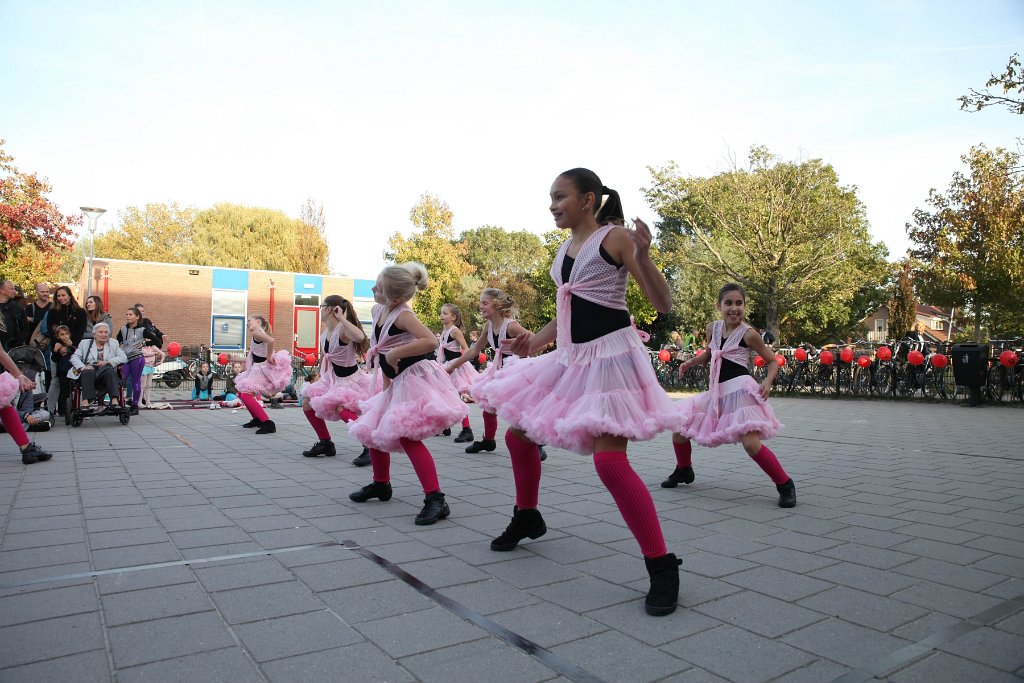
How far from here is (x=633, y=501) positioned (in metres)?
3.17

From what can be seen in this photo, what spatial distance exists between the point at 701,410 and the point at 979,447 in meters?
4.92

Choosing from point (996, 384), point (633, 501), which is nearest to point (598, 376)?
point (633, 501)

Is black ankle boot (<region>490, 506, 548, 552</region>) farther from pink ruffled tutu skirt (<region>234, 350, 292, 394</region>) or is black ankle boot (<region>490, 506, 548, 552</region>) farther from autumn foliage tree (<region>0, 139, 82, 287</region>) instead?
autumn foliage tree (<region>0, 139, 82, 287</region>)

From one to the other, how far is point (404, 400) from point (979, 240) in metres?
22.4

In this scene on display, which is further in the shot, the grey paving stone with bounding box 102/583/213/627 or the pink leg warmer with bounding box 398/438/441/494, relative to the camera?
the pink leg warmer with bounding box 398/438/441/494

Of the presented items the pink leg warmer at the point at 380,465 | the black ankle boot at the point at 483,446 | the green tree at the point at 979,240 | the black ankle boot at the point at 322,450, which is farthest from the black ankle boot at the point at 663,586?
the green tree at the point at 979,240

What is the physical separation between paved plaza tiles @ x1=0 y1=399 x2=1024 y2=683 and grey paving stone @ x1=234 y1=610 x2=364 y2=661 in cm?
1

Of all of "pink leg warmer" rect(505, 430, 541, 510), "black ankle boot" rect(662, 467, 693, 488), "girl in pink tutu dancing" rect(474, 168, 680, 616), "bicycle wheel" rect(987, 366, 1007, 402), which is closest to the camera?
"girl in pink tutu dancing" rect(474, 168, 680, 616)

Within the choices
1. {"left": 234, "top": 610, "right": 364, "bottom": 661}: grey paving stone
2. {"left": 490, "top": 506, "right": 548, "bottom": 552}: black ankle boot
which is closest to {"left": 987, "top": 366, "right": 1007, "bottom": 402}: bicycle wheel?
{"left": 490, "top": 506, "right": 548, "bottom": 552}: black ankle boot

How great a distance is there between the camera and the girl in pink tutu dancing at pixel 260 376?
9938 millimetres

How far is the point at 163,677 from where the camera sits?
8.00ft

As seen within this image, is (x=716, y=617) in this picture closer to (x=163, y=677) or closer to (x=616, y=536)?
(x=616, y=536)

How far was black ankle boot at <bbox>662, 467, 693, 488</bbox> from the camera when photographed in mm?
6098

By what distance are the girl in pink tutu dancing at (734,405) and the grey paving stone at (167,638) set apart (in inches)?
138
